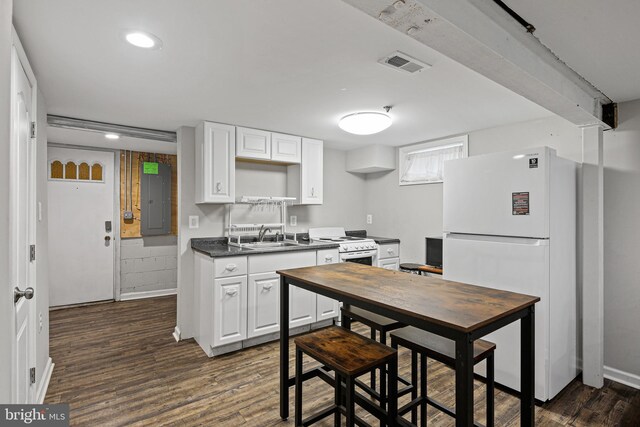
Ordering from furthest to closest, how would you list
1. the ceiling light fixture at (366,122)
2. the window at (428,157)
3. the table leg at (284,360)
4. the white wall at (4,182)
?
the window at (428,157), the ceiling light fixture at (366,122), the table leg at (284,360), the white wall at (4,182)

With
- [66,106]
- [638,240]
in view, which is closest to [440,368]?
[638,240]

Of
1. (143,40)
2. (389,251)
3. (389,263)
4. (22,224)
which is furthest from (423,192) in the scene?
(22,224)

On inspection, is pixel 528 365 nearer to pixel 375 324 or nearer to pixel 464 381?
pixel 464 381

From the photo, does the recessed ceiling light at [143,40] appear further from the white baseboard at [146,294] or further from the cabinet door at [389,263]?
the white baseboard at [146,294]

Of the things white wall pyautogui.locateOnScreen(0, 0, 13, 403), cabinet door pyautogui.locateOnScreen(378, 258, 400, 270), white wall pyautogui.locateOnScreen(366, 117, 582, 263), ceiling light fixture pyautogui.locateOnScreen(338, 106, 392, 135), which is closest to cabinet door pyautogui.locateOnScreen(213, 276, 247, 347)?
ceiling light fixture pyautogui.locateOnScreen(338, 106, 392, 135)

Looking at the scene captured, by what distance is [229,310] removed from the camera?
3023 mm

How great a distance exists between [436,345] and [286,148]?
269 cm

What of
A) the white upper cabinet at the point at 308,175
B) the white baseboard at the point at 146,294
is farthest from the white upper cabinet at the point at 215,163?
the white baseboard at the point at 146,294

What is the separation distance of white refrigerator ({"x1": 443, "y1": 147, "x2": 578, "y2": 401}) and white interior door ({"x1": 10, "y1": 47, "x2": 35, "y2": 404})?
2772mm

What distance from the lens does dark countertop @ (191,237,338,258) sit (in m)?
3.00

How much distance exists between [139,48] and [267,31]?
0.76m

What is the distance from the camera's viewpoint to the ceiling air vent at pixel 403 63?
1.90m

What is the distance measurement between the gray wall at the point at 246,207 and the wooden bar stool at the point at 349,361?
6.59 feet

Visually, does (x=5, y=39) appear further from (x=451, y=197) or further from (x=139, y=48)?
(x=451, y=197)
